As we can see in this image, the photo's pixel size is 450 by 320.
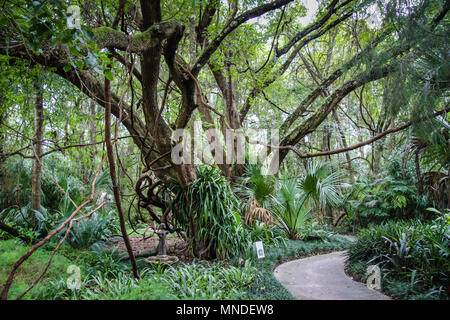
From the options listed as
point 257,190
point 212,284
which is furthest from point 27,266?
point 257,190

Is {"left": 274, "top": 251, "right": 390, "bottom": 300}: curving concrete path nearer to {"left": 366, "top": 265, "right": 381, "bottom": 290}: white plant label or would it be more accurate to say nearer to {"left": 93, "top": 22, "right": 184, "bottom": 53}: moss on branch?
{"left": 366, "top": 265, "right": 381, "bottom": 290}: white plant label

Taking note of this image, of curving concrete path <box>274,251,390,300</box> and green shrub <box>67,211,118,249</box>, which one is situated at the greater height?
green shrub <box>67,211,118,249</box>

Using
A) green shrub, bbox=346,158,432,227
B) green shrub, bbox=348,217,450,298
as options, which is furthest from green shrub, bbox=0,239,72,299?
green shrub, bbox=346,158,432,227

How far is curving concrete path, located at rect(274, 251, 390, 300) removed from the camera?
110 inches

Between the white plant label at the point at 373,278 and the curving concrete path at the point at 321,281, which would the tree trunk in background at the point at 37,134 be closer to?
the curving concrete path at the point at 321,281

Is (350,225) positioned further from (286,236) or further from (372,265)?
(372,265)

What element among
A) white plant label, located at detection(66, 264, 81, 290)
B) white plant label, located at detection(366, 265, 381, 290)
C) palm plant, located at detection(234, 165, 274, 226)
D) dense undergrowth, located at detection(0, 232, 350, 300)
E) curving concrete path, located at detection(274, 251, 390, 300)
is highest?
palm plant, located at detection(234, 165, 274, 226)

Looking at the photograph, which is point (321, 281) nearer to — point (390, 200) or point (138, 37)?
point (138, 37)

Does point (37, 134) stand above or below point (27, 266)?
above

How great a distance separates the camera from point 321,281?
339 cm

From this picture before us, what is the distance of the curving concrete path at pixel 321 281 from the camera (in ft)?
9.14

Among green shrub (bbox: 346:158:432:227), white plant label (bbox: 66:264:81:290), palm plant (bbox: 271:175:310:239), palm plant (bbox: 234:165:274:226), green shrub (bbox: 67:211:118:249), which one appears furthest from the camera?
green shrub (bbox: 346:158:432:227)
